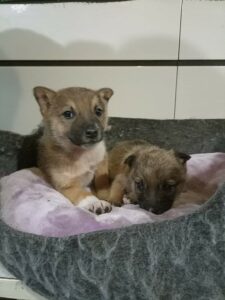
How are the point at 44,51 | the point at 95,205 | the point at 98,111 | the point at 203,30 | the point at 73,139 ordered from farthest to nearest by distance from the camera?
the point at 44,51 → the point at 203,30 → the point at 98,111 → the point at 73,139 → the point at 95,205

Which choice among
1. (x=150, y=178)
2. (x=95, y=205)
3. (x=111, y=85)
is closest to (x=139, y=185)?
(x=150, y=178)

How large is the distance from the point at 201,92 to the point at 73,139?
872 mm

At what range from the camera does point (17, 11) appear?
2.20m

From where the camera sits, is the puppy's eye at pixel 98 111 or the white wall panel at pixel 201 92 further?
the white wall panel at pixel 201 92

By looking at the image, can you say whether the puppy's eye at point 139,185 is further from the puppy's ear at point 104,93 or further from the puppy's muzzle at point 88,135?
the puppy's ear at point 104,93

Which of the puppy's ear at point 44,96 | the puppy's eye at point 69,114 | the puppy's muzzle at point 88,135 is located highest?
the puppy's ear at point 44,96

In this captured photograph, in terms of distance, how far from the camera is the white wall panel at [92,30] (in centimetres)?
214

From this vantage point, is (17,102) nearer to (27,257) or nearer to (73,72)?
(73,72)

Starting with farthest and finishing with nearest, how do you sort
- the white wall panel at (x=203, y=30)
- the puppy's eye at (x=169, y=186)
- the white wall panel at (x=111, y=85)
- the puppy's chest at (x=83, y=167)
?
1. the white wall panel at (x=111, y=85)
2. the white wall panel at (x=203, y=30)
3. the puppy's chest at (x=83, y=167)
4. the puppy's eye at (x=169, y=186)

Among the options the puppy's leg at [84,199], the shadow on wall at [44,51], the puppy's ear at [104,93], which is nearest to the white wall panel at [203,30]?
the shadow on wall at [44,51]

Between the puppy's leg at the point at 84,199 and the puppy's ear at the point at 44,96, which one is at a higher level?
the puppy's ear at the point at 44,96

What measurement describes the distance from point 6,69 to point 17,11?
0.30 meters

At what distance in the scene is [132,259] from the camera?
1.07 meters

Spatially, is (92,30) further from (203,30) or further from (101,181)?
(101,181)
